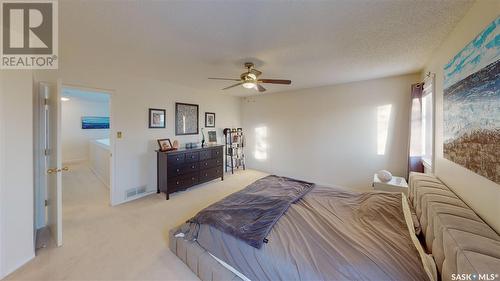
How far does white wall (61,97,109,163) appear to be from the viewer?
6793mm

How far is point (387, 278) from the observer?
110 centimetres

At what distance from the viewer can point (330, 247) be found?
136 cm

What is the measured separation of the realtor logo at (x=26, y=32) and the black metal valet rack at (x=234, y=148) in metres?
3.90

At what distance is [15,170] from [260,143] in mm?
4685

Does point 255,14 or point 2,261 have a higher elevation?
point 255,14

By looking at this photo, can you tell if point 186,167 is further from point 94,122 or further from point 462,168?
point 94,122

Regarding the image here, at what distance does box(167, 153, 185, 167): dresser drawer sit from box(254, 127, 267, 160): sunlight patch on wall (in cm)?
245

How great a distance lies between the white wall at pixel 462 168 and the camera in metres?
1.24

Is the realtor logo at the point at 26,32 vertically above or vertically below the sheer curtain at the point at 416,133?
above

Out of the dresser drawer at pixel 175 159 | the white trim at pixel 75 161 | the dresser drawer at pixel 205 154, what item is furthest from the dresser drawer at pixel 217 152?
the white trim at pixel 75 161

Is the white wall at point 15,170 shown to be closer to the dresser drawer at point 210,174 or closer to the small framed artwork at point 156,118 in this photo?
the small framed artwork at point 156,118

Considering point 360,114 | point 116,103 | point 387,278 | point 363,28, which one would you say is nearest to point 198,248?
point 387,278

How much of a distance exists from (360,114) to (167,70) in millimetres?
3792

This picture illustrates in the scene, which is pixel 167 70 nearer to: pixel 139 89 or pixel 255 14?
pixel 139 89
